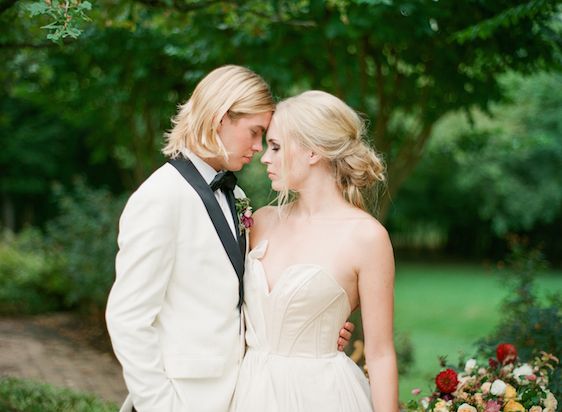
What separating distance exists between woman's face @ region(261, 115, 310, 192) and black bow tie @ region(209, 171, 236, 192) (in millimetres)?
158

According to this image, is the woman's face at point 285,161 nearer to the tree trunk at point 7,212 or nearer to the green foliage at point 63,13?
the green foliage at point 63,13

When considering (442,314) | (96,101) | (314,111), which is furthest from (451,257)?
(314,111)

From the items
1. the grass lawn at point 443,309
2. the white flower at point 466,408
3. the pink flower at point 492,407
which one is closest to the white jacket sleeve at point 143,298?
the white flower at point 466,408

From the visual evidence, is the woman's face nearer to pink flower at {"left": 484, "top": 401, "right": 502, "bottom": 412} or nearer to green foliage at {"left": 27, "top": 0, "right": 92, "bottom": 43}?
green foliage at {"left": 27, "top": 0, "right": 92, "bottom": 43}

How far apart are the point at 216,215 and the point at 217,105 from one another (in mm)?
419

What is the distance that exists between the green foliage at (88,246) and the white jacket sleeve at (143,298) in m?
7.73

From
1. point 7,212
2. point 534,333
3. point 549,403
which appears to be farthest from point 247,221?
Answer: point 7,212

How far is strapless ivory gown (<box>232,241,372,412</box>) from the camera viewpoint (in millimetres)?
2875

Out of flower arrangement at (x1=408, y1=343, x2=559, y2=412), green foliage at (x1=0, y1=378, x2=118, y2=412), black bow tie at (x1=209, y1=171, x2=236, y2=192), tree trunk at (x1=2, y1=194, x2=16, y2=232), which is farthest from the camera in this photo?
tree trunk at (x1=2, y1=194, x2=16, y2=232)

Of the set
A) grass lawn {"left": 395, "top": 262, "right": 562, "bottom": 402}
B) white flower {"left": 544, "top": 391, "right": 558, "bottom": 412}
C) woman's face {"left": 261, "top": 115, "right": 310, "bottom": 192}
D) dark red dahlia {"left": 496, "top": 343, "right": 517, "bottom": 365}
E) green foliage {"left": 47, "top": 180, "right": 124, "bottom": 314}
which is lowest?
grass lawn {"left": 395, "top": 262, "right": 562, "bottom": 402}

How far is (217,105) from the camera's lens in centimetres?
295

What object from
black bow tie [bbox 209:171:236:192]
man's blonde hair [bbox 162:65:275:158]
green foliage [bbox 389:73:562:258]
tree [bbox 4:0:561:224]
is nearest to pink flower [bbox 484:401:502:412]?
black bow tie [bbox 209:171:236:192]

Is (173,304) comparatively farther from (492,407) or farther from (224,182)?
(492,407)

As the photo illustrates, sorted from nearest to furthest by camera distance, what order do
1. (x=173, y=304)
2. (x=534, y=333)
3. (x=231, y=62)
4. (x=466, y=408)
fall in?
(x=173, y=304) < (x=466, y=408) < (x=534, y=333) < (x=231, y=62)
